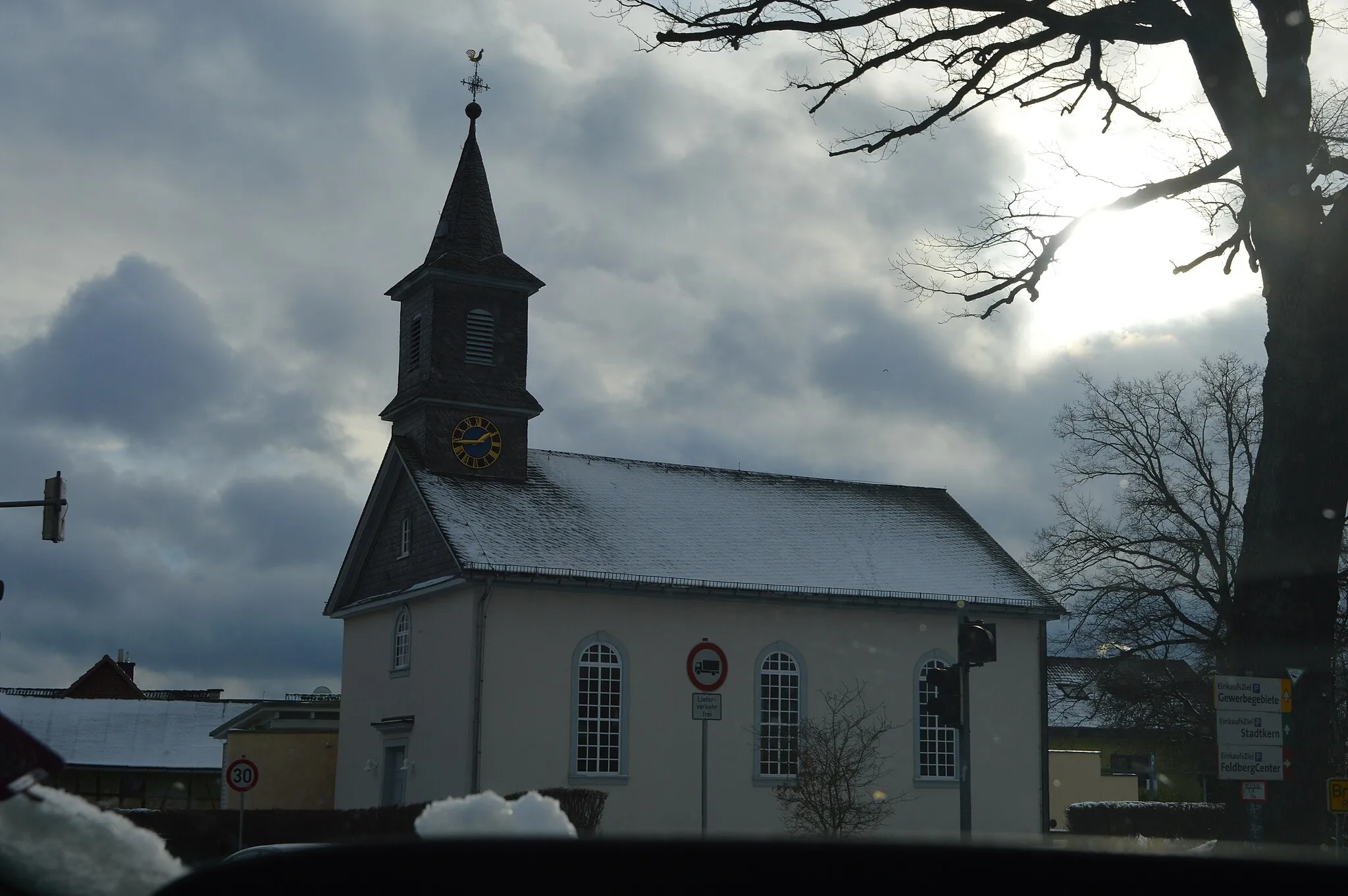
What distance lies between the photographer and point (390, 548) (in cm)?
3550

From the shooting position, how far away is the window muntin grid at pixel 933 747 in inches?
1328

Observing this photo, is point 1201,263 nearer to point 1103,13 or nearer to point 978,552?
point 1103,13

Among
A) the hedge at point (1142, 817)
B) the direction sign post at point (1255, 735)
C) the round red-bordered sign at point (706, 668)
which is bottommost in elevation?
the hedge at point (1142, 817)

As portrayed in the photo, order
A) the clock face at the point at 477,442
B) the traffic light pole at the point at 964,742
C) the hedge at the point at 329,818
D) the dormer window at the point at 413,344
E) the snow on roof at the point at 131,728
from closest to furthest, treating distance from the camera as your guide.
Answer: the traffic light pole at the point at 964,742 < the hedge at the point at 329,818 < the clock face at the point at 477,442 < the dormer window at the point at 413,344 < the snow on roof at the point at 131,728

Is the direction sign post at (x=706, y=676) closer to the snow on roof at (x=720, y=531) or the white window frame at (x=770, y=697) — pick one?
the snow on roof at (x=720, y=531)

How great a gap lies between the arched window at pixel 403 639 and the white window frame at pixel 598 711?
15.6ft

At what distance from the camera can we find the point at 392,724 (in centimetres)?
3300

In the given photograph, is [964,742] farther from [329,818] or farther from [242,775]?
[242,775]

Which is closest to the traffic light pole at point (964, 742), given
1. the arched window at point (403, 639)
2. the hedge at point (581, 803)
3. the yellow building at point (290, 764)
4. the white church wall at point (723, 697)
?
the hedge at point (581, 803)

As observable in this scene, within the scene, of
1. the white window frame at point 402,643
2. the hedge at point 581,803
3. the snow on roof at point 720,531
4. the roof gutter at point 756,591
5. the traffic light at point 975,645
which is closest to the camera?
the traffic light at point 975,645

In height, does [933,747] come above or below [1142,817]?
above

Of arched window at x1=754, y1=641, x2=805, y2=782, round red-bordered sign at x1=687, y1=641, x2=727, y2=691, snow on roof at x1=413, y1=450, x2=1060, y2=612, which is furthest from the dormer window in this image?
round red-bordered sign at x1=687, y1=641, x2=727, y2=691

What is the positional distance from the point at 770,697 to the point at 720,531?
4421 millimetres

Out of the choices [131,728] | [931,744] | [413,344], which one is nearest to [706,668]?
[931,744]
